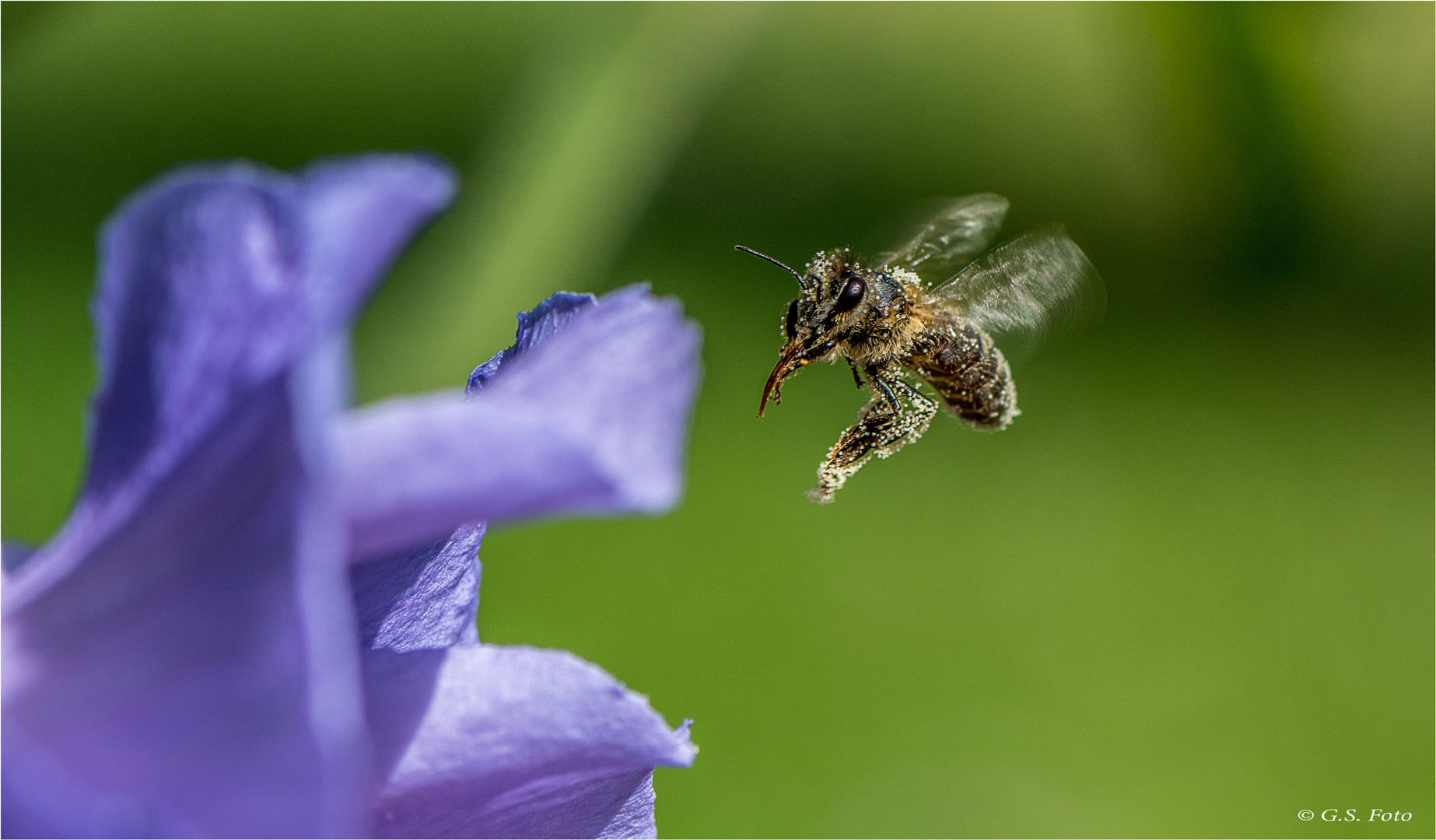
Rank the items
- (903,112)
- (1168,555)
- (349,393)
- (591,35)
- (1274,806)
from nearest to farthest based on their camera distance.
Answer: (349,393) < (591,35) < (1274,806) < (1168,555) < (903,112)

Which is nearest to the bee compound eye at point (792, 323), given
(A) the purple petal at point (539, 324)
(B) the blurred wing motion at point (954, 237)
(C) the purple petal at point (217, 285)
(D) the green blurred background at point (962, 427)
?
(B) the blurred wing motion at point (954, 237)

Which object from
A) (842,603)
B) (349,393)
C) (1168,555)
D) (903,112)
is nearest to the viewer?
(349,393)

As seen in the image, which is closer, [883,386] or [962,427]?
[883,386]

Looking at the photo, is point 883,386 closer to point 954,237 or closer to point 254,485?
point 954,237

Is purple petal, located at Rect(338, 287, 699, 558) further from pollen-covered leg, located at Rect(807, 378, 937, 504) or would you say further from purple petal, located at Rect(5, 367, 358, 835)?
pollen-covered leg, located at Rect(807, 378, 937, 504)

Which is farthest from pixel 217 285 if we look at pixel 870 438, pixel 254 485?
pixel 870 438

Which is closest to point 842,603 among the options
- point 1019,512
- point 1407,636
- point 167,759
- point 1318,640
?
point 1019,512

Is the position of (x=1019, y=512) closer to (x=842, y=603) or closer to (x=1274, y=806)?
(x=842, y=603)
